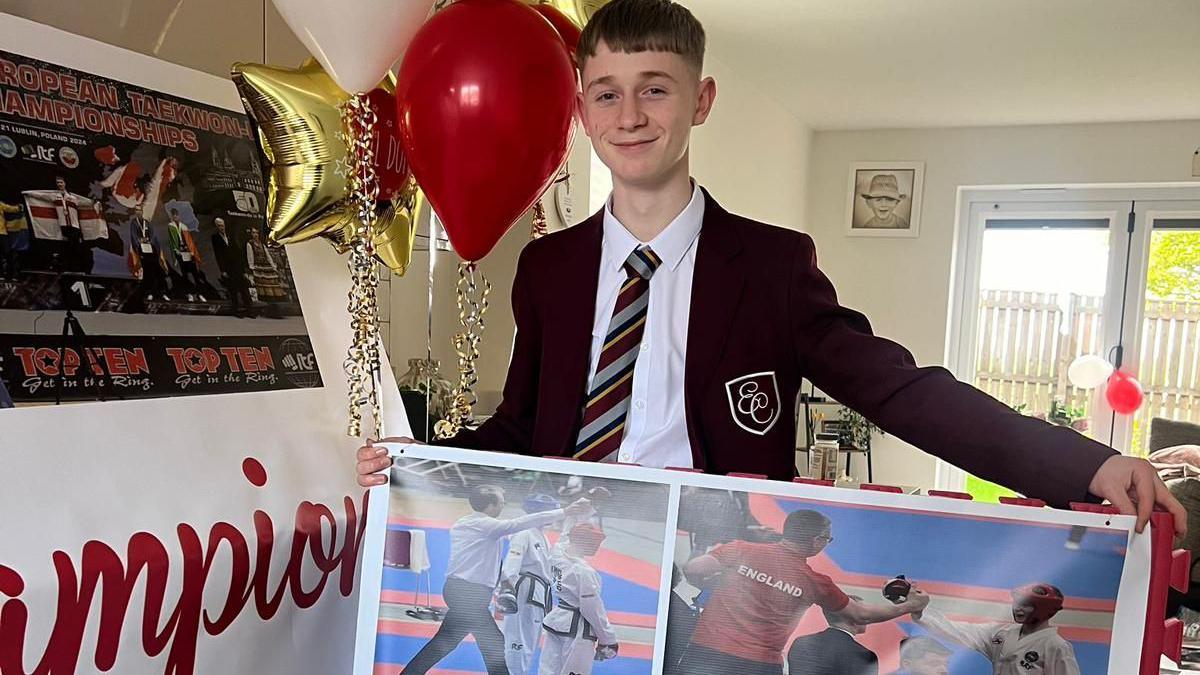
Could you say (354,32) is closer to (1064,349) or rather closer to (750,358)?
(750,358)

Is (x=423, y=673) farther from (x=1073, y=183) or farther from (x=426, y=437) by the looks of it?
(x=1073, y=183)

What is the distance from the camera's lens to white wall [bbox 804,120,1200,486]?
15.5 feet

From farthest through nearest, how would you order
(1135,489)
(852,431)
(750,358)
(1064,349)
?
1. (1064,349)
2. (852,431)
3. (750,358)
4. (1135,489)

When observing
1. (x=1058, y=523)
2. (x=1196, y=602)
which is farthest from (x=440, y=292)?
(x=1196, y=602)

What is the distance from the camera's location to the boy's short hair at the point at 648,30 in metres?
1.03

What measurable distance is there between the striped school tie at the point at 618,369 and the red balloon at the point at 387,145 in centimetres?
35

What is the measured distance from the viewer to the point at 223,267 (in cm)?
119

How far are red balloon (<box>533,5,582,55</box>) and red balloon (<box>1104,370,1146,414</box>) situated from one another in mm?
4477

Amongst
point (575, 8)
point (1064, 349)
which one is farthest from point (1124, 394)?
point (575, 8)

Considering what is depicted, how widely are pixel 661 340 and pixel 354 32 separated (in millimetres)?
511

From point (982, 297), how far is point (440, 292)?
157 inches

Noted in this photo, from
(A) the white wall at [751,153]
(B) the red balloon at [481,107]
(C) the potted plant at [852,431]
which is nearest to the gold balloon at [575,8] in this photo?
(B) the red balloon at [481,107]

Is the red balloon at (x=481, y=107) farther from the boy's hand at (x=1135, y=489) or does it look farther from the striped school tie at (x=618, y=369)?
the boy's hand at (x=1135, y=489)

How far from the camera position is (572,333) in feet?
3.70
